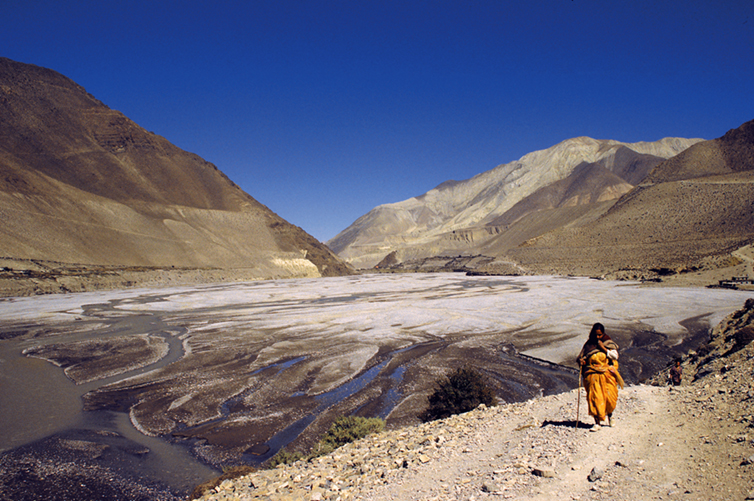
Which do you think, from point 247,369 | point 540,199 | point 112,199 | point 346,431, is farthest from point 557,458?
point 540,199

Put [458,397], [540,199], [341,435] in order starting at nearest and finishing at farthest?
[341,435], [458,397], [540,199]

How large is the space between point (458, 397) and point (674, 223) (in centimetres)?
6471

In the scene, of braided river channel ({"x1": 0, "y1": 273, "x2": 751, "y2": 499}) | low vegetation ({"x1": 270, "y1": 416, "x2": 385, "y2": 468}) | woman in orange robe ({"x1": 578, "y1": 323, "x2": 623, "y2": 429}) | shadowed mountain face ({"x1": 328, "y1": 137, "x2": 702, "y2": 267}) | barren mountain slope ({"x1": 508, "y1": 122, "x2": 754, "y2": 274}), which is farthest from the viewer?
shadowed mountain face ({"x1": 328, "y1": 137, "x2": 702, "y2": 267})

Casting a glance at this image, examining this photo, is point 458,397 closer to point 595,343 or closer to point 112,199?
point 595,343

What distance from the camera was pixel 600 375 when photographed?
228 inches

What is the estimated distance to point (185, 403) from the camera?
36.9ft

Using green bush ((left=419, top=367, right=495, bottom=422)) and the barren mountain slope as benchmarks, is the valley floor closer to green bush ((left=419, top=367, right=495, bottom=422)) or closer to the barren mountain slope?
green bush ((left=419, top=367, right=495, bottom=422))

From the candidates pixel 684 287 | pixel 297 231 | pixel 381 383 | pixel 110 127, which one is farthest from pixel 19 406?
pixel 110 127

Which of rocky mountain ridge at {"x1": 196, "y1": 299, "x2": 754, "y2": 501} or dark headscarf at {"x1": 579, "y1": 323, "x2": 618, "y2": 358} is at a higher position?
dark headscarf at {"x1": 579, "y1": 323, "x2": 618, "y2": 358}

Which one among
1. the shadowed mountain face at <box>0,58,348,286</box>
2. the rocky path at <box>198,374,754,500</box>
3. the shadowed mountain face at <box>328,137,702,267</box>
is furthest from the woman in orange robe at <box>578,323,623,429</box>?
the shadowed mountain face at <box>328,137,702,267</box>

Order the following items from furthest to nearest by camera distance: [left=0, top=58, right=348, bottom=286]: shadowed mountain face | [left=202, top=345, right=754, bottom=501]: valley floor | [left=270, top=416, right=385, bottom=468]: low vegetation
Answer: [left=0, top=58, right=348, bottom=286]: shadowed mountain face, [left=270, top=416, right=385, bottom=468]: low vegetation, [left=202, top=345, right=754, bottom=501]: valley floor

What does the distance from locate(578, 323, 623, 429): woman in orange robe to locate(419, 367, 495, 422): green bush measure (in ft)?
12.1

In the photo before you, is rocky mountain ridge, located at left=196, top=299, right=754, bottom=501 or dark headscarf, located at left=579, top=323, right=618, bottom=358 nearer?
rocky mountain ridge, located at left=196, top=299, right=754, bottom=501

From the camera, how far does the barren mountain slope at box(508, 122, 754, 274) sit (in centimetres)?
5197
